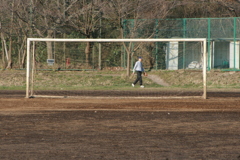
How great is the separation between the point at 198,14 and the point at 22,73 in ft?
51.2

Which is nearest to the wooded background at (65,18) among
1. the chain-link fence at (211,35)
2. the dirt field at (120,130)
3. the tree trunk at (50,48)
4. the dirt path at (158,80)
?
the tree trunk at (50,48)

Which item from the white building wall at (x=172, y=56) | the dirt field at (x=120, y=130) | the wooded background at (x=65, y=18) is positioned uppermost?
the wooded background at (x=65, y=18)

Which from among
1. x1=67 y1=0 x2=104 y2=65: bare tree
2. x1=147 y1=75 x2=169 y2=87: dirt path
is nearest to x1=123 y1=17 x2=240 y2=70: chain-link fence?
x1=147 y1=75 x2=169 y2=87: dirt path

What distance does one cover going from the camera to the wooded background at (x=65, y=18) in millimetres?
28219

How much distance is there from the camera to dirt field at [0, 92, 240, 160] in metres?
8.49

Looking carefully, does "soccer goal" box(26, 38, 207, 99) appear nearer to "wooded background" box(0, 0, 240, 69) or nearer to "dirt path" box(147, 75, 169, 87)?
"dirt path" box(147, 75, 169, 87)

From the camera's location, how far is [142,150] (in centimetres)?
869

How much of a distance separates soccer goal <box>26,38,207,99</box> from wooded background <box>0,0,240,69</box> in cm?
65

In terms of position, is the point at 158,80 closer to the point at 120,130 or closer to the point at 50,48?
the point at 50,48

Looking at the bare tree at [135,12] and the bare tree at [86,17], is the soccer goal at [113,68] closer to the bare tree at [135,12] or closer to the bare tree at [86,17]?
the bare tree at [135,12]

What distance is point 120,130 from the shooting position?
10.9 metres

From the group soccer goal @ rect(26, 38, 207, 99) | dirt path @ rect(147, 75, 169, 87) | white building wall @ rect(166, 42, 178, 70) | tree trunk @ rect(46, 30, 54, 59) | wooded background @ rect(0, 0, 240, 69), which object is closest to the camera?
soccer goal @ rect(26, 38, 207, 99)

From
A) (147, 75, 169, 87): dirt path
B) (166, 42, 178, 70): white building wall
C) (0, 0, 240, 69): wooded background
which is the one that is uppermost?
(0, 0, 240, 69): wooded background

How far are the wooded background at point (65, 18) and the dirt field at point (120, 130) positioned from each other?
483 inches
